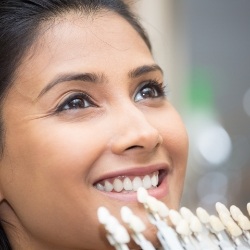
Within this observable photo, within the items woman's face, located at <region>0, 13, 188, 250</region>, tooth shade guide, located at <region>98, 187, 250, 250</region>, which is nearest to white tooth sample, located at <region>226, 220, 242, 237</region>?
tooth shade guide, located at <region>98, 187, 250, 250</region>

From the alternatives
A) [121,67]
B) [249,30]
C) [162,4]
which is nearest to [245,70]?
[249,30]

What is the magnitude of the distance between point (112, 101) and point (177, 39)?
5.21ft

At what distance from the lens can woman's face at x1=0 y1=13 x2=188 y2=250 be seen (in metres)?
0.97

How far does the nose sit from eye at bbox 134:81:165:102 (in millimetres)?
103

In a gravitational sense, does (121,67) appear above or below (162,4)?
below

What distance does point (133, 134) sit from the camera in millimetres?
962

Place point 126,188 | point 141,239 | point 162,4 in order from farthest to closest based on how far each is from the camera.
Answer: point 162,4 < point 126,188 < point 141,239

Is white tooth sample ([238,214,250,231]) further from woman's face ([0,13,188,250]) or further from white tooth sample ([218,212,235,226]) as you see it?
woman's face ([0,13,188,250])

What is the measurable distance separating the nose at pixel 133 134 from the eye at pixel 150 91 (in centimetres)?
10

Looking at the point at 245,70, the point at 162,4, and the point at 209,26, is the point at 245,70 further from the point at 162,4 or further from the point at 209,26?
the point at 162,4

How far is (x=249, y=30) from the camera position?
253cm

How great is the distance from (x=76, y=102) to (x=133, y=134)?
131 millimetres

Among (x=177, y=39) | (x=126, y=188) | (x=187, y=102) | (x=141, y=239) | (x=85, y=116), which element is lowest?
(x=141, y=239)

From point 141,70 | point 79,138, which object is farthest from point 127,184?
point 141,70
